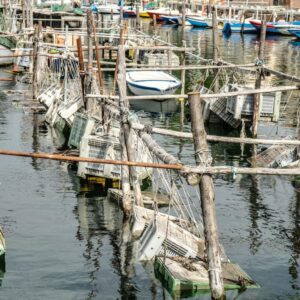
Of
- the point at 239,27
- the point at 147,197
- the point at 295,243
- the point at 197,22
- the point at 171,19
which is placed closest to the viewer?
the point at 295,243

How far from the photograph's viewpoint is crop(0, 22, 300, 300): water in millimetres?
18328

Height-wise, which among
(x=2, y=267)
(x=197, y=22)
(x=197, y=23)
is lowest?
(x=197, y=23)

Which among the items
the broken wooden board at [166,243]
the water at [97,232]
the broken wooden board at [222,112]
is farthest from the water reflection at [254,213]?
the broken wooden board at [222,112]

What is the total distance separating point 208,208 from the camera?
1558 centimetres

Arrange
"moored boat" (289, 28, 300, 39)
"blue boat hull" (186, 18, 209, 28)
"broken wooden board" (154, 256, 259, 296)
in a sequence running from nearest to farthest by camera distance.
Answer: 1. "broken wooden board" (154, 256, 259, 296)
2. "moored boat" (289, 28, 300, 39)
3. "blue boat hull" (186, 18, 209, 28)

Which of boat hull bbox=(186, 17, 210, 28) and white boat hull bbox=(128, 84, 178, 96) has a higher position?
white boat hull bbox=(128, 84, 178, 96)

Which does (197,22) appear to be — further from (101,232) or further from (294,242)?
(294,242)

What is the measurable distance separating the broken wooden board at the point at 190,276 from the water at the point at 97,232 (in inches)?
9.9

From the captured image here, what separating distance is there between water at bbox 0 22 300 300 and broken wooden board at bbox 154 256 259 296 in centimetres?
25

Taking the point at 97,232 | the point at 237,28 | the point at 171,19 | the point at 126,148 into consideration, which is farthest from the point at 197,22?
the point at 97,232

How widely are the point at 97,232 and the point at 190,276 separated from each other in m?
5.65

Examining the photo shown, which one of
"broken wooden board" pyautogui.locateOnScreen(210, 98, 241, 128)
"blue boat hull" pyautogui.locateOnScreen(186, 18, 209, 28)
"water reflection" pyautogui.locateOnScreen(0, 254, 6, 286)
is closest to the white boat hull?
"broken wooden board" pyautogui.locateOnScreen(210, 98, 241, 128)

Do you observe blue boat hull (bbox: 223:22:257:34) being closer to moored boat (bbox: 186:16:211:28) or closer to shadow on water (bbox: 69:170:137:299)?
moored boat (bbox: 186:16:211:28)

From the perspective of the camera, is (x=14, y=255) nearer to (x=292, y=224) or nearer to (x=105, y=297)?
(x=105, y=297)
